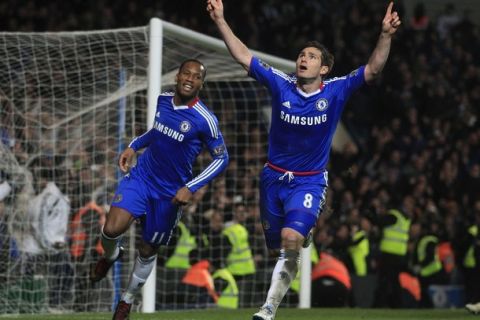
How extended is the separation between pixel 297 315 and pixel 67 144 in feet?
12.1

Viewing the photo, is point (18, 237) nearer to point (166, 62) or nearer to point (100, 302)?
point (100, 302)

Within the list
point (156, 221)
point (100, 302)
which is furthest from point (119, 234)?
point (100, 302)

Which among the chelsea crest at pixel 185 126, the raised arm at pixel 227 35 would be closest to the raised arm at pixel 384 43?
the raised arm at pixel 227 35

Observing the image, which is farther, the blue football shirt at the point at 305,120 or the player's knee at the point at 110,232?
the player's knee at the point at 110,232

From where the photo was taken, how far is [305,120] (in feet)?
30.2

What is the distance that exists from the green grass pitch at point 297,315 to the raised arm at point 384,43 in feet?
10.9

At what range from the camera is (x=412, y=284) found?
1806 centimetres

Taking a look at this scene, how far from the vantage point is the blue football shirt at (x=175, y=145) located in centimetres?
964

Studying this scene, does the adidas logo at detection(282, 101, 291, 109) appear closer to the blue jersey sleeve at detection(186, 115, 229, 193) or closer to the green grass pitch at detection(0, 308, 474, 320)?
the blue jersey sleeve at detection(186, 115, 229, 193)

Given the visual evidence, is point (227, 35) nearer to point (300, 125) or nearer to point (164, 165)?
point (300, 125)

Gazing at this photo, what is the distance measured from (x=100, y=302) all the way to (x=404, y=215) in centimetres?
573

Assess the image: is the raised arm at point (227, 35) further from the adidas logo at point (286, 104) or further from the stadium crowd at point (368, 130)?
the stadium crowd at point (368, 130)

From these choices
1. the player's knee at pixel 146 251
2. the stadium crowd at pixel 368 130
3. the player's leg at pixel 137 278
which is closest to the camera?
the player's leg at pixel 137 278

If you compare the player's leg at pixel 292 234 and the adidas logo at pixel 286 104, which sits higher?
the adidas logo at pixel 286 104
